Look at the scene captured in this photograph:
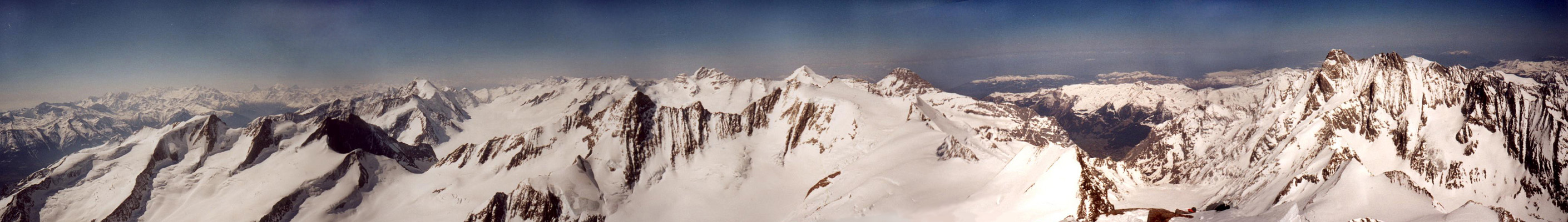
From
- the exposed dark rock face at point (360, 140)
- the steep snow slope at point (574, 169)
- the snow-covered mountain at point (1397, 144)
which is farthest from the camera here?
the exposed dark rock face at point (360, 140)

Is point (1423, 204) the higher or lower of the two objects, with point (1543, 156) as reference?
higher

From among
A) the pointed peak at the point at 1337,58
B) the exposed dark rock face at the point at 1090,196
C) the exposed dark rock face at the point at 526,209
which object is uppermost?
the pointed peak at the point at 1337,58

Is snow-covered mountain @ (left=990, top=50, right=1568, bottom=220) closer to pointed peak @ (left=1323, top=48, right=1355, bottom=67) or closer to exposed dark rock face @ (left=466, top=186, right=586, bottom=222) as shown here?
pointed peak @ (left=1323, top=48, right=1355, bottom=67)

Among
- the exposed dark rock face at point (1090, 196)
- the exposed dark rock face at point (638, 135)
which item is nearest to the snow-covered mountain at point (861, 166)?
the exposed dark rock face at point (1090, 196)

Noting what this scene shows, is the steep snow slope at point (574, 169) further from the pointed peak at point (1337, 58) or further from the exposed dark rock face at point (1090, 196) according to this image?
the pointed peak at point (1337, 58)

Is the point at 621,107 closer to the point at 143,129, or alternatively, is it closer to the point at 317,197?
the point at 317,197

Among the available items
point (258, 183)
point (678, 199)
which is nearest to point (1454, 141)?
point (678, 199)
